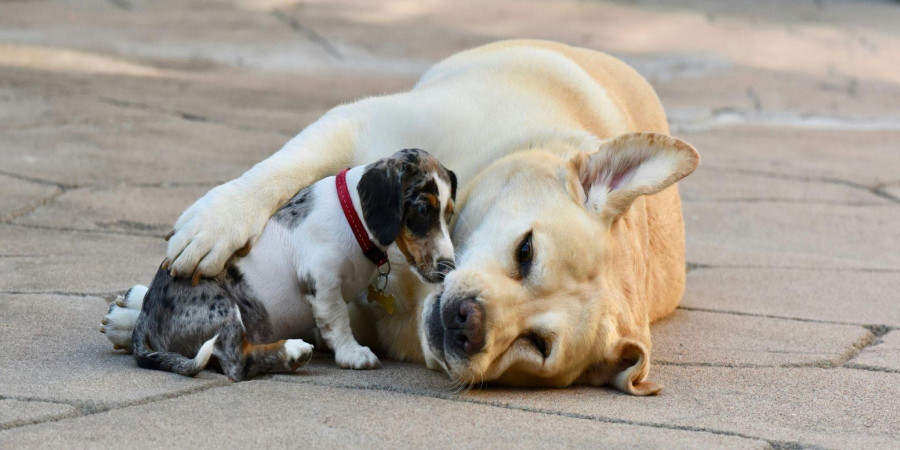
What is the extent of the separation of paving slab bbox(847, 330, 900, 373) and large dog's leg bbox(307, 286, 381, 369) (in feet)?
5.26

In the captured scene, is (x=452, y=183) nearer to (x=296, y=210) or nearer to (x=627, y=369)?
(x=296, y=210)

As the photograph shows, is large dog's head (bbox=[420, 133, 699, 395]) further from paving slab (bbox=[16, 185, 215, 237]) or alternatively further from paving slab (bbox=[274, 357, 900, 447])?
paving slab (bbox=[16, 185, 215, 237])

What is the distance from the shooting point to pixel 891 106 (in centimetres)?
958

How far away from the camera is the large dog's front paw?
3037mm

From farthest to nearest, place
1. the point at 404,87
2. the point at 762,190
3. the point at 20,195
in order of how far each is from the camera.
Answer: the point at 404,87, the point at 762,190, the point at 20,195

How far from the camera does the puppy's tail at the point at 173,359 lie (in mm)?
2758

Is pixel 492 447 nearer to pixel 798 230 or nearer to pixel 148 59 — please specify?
pixel 798 230

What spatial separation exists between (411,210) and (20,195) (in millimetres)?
2624

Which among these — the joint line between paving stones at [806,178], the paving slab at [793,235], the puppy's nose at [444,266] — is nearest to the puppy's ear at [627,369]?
the puppy's nose at [444,266]

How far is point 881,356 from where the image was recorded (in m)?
3.49

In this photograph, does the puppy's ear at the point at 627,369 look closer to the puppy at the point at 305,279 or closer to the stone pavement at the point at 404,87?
the stone pavement at the point at 404,87

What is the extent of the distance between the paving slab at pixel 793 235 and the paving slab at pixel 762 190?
0.39ft

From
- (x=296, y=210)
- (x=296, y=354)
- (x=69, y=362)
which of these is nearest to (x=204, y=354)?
(x=296, y=354)


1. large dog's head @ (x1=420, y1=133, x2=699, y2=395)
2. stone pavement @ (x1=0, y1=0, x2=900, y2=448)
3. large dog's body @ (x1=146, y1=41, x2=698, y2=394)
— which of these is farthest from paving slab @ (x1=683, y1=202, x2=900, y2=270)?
large dog's head @ (x1=420, y1=133, x2=699, y2=395)
